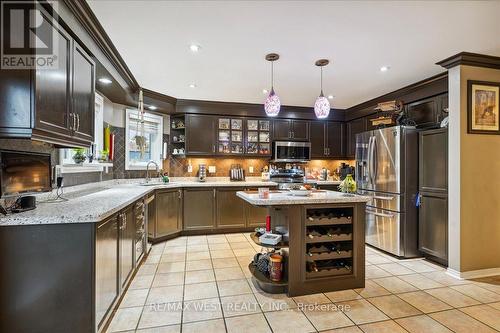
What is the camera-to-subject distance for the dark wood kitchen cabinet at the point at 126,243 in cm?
232

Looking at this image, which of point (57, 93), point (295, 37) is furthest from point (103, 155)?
point (295, 37)

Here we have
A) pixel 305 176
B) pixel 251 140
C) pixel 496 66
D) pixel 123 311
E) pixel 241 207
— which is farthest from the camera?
pixel 305 176

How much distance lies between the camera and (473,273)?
297 centimetres

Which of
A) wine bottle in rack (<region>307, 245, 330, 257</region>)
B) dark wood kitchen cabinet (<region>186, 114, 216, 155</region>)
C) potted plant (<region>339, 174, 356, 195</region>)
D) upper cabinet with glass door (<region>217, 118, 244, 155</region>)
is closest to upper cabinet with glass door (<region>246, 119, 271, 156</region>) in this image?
upper cabinet with glass door (<region>217, 118, 244, 155</region>)

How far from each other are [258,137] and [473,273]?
3.86 metres

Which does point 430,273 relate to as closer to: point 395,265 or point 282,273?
point 395,265

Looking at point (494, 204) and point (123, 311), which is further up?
point (494, 204)

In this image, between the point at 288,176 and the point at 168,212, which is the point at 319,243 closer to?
the point at 168,212

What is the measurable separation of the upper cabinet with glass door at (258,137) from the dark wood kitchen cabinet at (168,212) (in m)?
1.71

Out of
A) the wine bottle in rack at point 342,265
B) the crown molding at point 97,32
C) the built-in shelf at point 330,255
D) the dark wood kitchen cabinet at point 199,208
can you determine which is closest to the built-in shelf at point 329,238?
the built-in shelf at point 330,255

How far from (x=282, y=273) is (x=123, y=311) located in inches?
58.7

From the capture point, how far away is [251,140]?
533cm

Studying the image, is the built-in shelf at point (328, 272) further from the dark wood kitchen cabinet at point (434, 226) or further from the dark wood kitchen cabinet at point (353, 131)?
the dark wood kitchen cabinet at point (353, 131)

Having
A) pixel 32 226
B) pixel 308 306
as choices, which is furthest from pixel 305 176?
pixel 32 226
